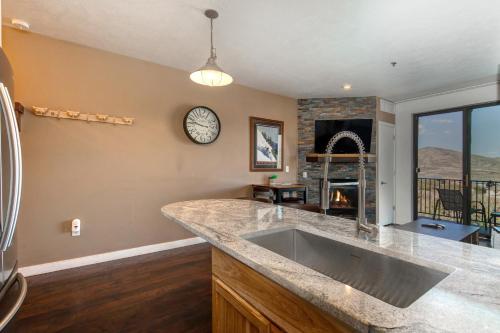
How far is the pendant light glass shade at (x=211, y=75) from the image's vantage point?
210cm

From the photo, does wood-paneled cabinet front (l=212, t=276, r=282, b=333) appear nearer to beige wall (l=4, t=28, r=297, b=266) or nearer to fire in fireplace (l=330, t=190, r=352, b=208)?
beige wall (l=4, t=28, r=297, b=266)

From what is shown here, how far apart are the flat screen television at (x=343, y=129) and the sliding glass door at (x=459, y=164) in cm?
106

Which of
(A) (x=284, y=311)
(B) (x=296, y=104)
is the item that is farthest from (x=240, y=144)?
(A) (x=284, y=311)

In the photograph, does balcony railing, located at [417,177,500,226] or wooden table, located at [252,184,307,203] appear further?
balcony railing, located at [417,177,500,226]

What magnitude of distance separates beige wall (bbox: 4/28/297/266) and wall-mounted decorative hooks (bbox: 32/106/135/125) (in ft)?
0.22

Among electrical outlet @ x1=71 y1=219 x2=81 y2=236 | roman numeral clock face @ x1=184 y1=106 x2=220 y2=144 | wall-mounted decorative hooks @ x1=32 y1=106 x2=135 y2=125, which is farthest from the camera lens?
roman numeral clock face @ x1=184 y1=106 x2=220 y2=144

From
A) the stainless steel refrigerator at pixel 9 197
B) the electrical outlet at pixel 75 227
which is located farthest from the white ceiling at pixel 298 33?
the electrical outlet at pixel 75 227

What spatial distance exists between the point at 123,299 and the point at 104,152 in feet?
5.58

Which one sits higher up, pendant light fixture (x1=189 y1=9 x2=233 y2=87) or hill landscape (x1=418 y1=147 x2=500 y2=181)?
pendant light fixture (x1=189 y1=9 x2=233 y2=87)

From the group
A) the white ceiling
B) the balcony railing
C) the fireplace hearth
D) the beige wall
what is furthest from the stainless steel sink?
the balcony railing

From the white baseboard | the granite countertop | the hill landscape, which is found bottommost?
the white baseboard

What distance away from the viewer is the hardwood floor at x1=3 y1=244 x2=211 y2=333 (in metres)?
1.83

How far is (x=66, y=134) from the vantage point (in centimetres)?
275

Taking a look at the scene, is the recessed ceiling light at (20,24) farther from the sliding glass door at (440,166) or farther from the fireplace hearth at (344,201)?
the sliding glass door at (440,166)
